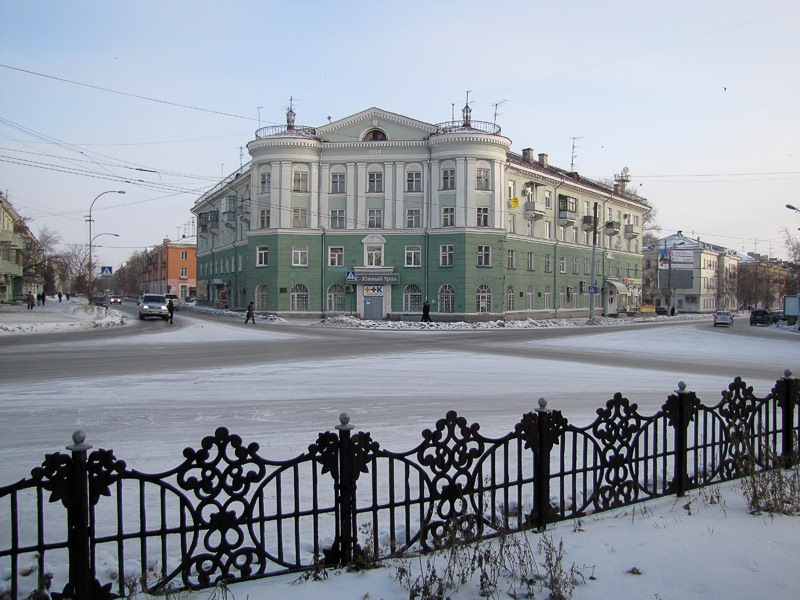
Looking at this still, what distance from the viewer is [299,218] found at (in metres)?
48.6

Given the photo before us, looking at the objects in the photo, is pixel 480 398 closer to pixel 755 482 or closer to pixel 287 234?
pixel 755 482

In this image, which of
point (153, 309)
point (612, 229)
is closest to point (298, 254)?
point (153, 309)

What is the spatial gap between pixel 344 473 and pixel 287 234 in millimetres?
45060

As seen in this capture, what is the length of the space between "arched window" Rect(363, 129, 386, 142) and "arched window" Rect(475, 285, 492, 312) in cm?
1437

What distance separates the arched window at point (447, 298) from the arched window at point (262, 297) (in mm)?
14227

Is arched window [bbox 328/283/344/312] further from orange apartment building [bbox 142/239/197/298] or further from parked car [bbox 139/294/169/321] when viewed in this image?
orange apartment building [bbox 142/239/197/298]

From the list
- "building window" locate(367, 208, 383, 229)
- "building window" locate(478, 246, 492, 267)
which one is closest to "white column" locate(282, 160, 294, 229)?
"building window" locate(367, 208, 383, 229)

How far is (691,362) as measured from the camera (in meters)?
20.7

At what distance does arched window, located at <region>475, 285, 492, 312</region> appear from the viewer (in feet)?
156

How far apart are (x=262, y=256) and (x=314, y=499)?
4636 centimetres

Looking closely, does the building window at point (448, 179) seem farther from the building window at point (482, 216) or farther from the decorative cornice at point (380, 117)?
the decorative cornice at point (380, 117)

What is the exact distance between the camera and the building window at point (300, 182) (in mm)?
48125

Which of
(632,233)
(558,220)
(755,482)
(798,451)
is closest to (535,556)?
(755,482)

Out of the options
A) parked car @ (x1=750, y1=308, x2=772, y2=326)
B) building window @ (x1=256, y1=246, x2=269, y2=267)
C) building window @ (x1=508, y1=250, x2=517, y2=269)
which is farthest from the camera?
parked car @ (x1=750, y1=308, x2=772, y2=326)
